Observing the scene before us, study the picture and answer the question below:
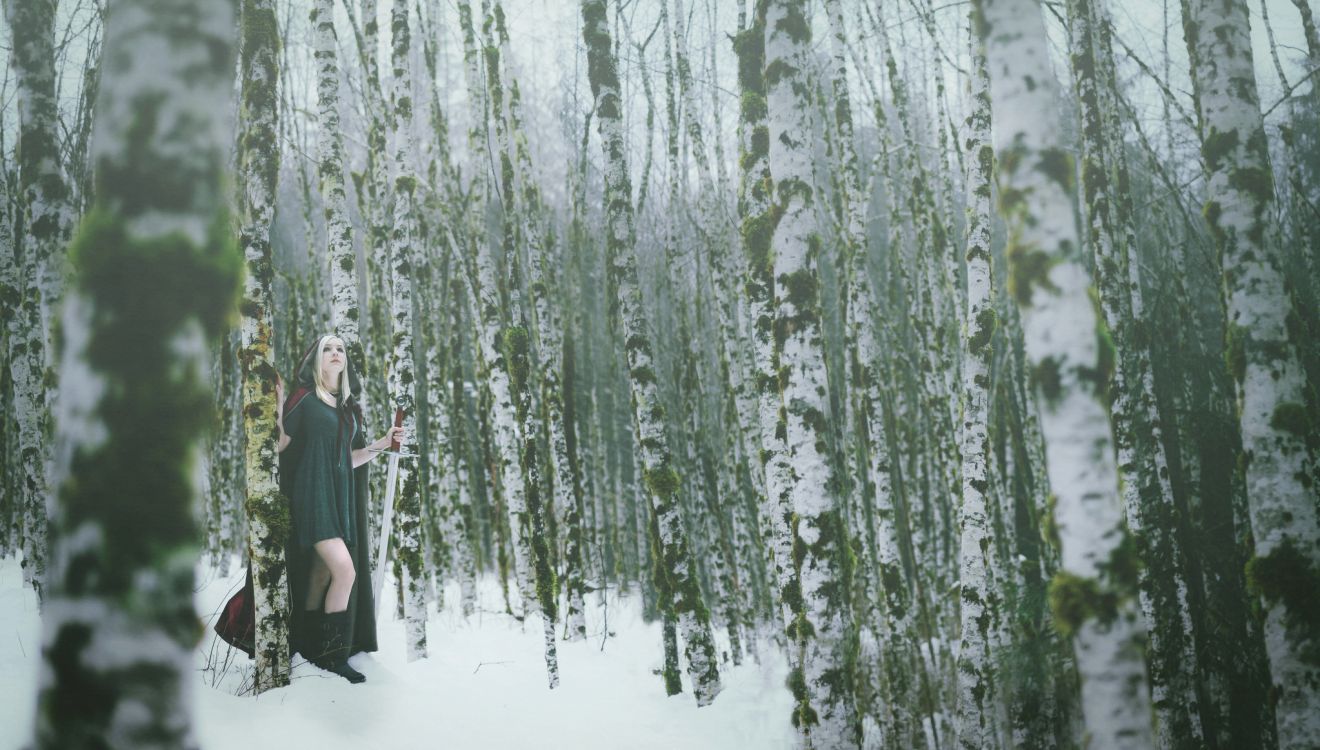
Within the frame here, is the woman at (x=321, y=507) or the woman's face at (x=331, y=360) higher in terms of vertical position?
the woman's face at (x=331, y=360)

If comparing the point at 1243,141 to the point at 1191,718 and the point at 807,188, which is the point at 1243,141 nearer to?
the point at 807,188

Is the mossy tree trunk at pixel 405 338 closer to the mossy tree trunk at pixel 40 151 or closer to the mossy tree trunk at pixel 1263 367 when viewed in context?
the mossy tree trunk at pixel 40 151

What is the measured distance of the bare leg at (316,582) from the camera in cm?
524

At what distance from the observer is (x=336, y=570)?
5.17 m

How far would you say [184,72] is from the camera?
4.50 feet

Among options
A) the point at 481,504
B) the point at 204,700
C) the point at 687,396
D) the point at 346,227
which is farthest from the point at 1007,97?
the point at 481,504

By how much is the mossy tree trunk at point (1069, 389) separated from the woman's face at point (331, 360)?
4527 mm

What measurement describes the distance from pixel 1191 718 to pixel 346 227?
25.0ft

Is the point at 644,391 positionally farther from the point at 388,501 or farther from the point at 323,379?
the point at 323,379

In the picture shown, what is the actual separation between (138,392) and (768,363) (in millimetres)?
4989

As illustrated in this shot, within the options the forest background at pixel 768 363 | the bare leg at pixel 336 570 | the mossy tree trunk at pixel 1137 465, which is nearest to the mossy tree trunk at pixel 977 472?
the forest background at pixel 768 363

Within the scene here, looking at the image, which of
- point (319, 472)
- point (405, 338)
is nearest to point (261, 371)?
point (319, 472)

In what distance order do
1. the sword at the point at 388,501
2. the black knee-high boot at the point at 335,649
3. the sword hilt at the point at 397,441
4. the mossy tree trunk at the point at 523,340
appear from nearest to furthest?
the black knee-high boot at the point at 335,649 → the sword hilt at the point at 397,441 → the sword at the point at 388,501 → the mossy tree trunk at the point at 523,340

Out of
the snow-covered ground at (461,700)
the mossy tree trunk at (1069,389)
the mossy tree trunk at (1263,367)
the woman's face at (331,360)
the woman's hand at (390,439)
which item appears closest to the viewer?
the mossy tree trunk at (1069,389)
